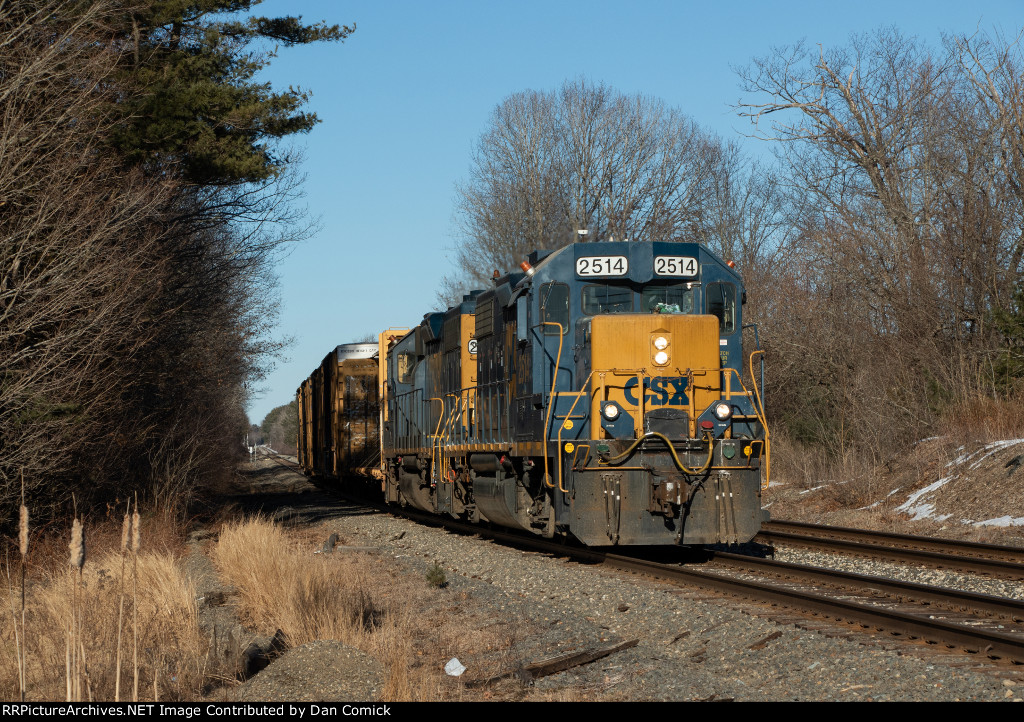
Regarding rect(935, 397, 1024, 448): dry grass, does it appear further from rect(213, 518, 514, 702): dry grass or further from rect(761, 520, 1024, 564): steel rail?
rect(213, 518, 514, 702): dry grass

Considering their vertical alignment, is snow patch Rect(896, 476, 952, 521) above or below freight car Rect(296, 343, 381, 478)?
below

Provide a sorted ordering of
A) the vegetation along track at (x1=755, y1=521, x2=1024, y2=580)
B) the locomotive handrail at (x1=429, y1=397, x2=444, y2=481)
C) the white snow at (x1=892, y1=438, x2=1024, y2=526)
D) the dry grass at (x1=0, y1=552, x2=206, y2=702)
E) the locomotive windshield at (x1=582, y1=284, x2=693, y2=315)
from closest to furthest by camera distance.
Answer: the dry grass at (x1=0, y1=552, x2=206, y2=702)
the vegetation along track at (x1=755, y1=521, x2=1024, y2=580)
the locomotive windshield at (x1=582, y1=284, x2=693, y2=315)
the white snow at (x1=892, y1=438, x2=1024, y2=526)
the locomotive handrail at (x1=429, y1=397, x2=444, y2=481)

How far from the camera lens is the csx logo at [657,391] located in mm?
11422

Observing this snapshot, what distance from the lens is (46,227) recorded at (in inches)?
507

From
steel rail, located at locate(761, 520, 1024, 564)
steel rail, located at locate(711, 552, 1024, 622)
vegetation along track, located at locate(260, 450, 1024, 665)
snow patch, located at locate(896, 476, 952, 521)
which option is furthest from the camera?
snow patch, located at locate(896, 476, 952, 521)

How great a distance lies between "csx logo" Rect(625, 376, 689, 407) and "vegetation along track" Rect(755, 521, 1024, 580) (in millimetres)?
3163

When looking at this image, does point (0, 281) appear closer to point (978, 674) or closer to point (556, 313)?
point (556, 313)

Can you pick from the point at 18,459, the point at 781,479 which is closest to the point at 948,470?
the point at 781,479

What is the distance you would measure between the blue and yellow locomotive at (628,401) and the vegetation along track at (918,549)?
1819 millimetres

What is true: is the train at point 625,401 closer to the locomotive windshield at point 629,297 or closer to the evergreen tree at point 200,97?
the locomotive windshield at point 629,297

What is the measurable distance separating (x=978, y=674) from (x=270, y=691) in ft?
14.3

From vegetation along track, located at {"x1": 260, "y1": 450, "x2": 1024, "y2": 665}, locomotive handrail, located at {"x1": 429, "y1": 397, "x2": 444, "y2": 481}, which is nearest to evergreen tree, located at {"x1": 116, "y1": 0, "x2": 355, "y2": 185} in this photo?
locomotive handrail, located at {"x1": 429, "y1": 397, "x2": 444, "y2": 481}

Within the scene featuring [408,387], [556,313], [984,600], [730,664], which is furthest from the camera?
[408,387]

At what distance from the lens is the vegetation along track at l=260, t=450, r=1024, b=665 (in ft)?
23.4
